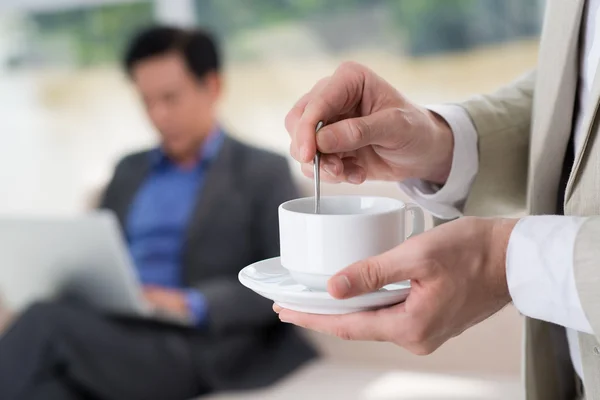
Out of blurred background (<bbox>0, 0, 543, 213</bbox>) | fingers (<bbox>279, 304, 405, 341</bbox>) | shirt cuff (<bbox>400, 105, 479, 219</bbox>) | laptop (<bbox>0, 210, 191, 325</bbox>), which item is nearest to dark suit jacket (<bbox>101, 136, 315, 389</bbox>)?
laptop (<bbox>0, 210, 191, 325</bbox>)

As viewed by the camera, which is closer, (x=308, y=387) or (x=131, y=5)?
(x=308, y=387)

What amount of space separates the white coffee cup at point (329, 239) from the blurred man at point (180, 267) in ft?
4.33

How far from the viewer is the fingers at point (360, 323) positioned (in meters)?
0.71

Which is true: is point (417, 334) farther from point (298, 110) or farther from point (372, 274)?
point (298, 110)

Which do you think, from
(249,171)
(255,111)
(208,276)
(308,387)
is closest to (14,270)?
(208,276)

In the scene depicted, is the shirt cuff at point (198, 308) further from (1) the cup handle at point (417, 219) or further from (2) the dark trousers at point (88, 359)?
(1) the cup handle at point (417, 219)

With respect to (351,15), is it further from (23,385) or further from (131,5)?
(23,385)

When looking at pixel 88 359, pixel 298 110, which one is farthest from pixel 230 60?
pixel 298 110

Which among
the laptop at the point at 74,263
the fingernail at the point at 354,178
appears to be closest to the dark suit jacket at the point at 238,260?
the laptop at the point at 74,263

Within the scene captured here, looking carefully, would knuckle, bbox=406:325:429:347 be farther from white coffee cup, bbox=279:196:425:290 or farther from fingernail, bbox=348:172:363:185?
fingernail, bbox=348:172:363:185

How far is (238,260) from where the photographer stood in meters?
2.26

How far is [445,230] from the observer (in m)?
0.70

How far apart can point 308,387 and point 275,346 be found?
0.24 metres

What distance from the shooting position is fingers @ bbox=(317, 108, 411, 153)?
0.79m
